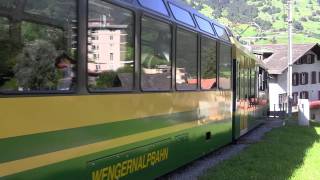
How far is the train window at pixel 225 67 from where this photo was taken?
12781mm

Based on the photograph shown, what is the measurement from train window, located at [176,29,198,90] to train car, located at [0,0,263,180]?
0.02 metres

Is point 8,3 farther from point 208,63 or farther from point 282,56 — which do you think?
point 282,56

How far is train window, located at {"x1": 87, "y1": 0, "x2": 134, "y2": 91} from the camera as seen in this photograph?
5902 millimetres

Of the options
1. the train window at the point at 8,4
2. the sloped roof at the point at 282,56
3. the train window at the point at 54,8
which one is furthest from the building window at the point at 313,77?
the train window at the point at 8,4

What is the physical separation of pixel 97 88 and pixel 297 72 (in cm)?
6309

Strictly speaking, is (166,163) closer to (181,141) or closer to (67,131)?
(181,141)

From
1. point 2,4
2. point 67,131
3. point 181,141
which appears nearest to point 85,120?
point 67,131

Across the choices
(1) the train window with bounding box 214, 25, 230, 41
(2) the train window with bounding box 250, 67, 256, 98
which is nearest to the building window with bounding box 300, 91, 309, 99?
(2) the train window with bounding box 250, 67, 256, 98

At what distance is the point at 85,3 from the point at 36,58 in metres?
0.94

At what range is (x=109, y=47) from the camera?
643 cm

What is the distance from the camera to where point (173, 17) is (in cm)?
884

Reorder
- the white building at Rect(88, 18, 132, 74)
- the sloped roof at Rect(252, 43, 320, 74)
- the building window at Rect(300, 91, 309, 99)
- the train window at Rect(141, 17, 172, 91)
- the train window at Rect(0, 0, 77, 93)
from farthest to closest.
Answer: the building window at Rect(300, 91, 309, 99), the sloped roof at Rect(252, 43, 320, 74), the train window at Rect(141, 17, 172, 91), the white building at Rect(88, 18, 132, 74), the train window at Rect(0, 0, 77, 93)

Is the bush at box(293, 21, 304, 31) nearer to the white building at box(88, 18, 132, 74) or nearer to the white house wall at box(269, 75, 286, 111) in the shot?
the white house wall at box(269, 75, 286, 111)

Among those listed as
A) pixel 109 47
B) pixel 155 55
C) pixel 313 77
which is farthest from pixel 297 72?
pixel 109 47
